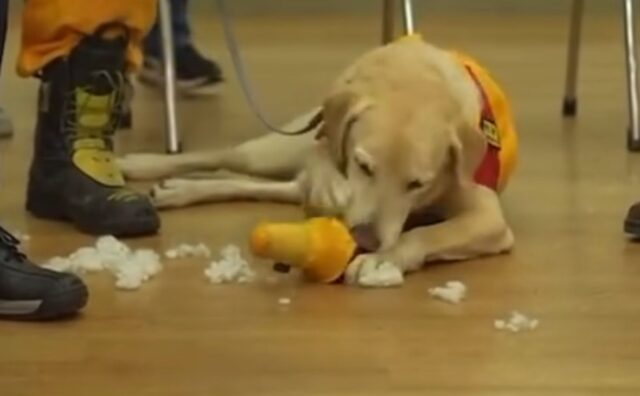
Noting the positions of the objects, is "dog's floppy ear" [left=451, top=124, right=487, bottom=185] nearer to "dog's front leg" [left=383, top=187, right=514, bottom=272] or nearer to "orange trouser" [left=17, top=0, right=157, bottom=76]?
"dog's front leg" [left=383, top=187, right=514, bottom=272]

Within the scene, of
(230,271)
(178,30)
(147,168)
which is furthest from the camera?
(178,30)

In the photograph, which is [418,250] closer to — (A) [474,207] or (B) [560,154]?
Result: (A) [474,207]

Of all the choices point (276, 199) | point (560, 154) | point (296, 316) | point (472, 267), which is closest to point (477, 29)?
point (560, 154)

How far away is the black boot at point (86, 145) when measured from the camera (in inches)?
83.0

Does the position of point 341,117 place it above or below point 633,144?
above

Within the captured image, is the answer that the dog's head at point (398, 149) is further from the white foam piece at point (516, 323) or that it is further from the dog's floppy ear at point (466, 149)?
the white foam piece at point (516, 323)

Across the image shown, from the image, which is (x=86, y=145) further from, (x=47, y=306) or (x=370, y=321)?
(x=370, y=321)

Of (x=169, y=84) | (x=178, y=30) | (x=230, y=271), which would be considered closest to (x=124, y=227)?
(x=230, y=271)

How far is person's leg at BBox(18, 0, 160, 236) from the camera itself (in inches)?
80.9

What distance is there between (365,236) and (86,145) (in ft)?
1.54

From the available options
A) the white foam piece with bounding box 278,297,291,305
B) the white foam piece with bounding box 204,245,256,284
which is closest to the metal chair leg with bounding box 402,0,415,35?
the white foam piece with bounding box 204,245,256,284

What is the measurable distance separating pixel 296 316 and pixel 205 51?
2.23m

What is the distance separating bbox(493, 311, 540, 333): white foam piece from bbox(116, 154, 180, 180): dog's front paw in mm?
879

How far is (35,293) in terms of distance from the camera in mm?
1725
